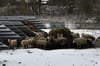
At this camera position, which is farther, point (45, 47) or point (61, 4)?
point (61, 4)

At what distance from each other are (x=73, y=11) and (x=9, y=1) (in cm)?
1051

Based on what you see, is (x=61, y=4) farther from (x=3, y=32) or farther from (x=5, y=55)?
(x=5, y=55)

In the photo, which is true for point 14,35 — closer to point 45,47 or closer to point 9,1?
point 45,47

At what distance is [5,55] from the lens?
14.8 m

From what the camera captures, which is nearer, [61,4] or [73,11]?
[73,11]

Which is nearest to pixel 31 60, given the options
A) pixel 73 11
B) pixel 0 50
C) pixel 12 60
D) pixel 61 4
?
pixel 12 60

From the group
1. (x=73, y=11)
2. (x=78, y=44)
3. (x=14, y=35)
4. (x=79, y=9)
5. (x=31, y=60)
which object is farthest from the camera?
(x=73, y=11)

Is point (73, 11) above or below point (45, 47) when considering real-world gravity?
below

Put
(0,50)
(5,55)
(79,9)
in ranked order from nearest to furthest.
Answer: (5,55), (0,50), (79,9)

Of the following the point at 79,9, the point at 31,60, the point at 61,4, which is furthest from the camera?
the point at 61,4

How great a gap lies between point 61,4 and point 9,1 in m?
7.40

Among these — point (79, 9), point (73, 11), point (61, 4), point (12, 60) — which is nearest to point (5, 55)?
point (12, 60)

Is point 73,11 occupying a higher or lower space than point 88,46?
lower

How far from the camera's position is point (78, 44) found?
17.8m
